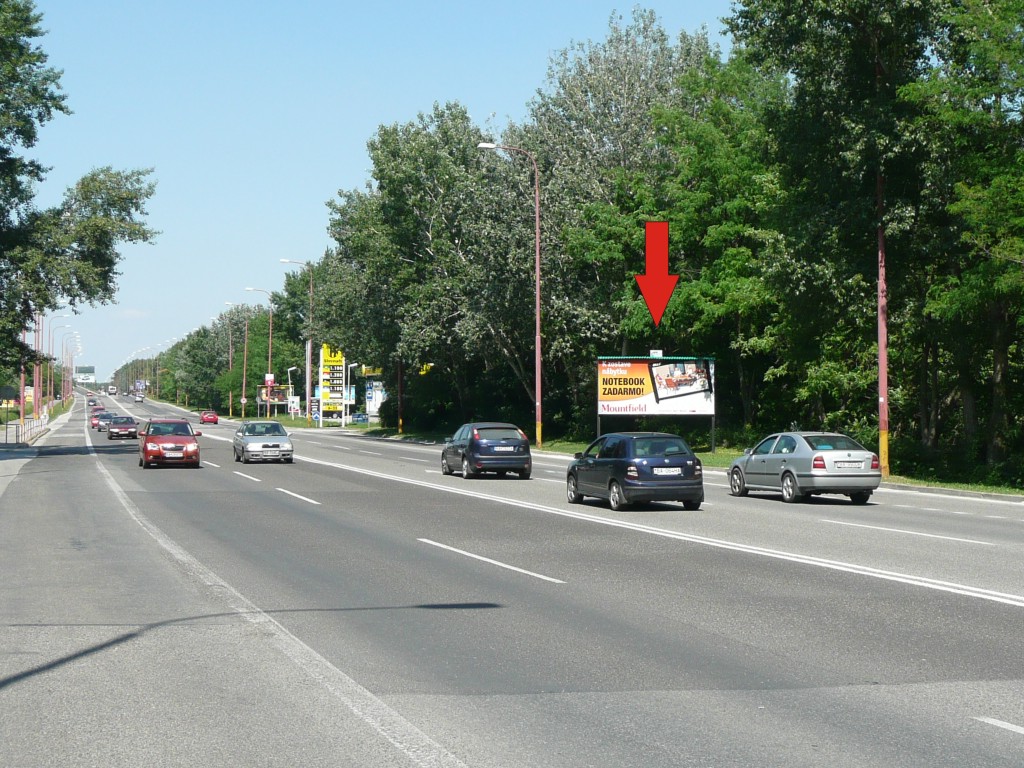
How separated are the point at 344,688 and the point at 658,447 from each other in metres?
14.5

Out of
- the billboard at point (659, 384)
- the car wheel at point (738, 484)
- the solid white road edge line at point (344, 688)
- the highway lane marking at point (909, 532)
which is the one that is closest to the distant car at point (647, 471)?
the highway lane marking at point (909, 532)

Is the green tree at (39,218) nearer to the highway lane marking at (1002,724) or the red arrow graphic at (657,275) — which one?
the red arrow graphic at (657,275)

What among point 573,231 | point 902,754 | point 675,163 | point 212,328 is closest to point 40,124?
point 573,231

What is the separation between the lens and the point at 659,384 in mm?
43062

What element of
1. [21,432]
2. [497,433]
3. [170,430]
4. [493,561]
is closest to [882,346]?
[497,433]

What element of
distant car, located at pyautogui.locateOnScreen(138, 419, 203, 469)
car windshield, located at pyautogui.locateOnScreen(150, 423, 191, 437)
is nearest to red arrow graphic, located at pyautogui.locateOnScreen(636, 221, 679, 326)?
car windshield, located at pyautogui.locateOnScreen(150, 423, 191, 437)

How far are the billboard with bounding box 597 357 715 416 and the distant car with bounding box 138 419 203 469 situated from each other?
597 inches

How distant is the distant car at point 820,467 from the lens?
912 inches

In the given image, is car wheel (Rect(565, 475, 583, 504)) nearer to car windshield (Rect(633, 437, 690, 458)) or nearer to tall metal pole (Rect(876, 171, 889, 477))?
car windshield (Rect(633, 437, 690, 458))

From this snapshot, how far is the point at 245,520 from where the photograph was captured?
19047 mm

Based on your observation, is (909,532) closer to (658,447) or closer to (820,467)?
(658,447)

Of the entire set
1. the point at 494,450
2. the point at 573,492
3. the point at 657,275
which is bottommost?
the point at 573,492

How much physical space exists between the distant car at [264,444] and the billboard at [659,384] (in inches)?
467

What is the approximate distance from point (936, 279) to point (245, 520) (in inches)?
855
